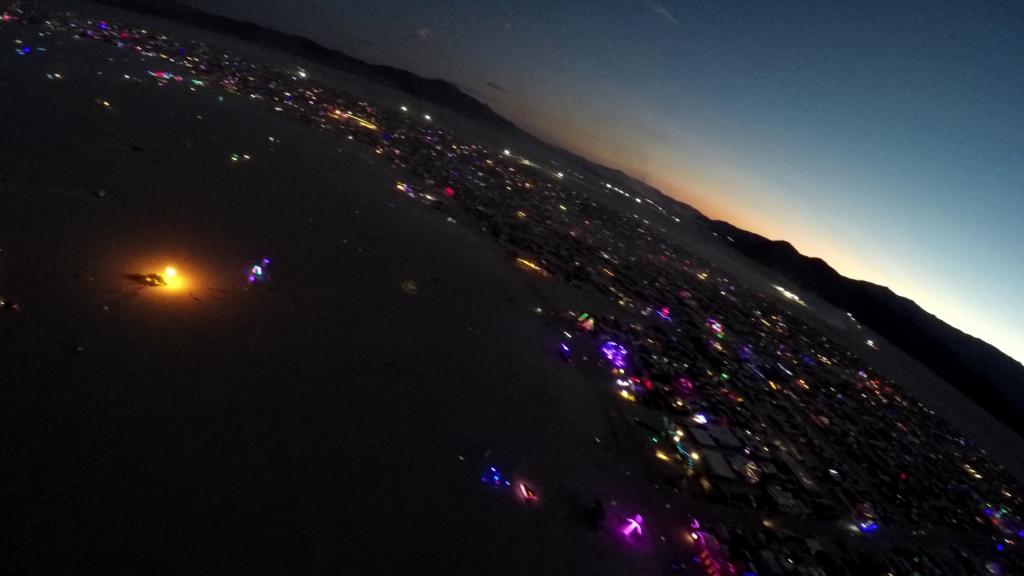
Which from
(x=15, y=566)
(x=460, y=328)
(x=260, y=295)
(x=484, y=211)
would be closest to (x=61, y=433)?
(x=15, y=566)

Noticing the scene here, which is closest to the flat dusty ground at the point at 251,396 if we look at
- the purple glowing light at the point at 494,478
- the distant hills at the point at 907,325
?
the purple glowing light at the point at 494,478

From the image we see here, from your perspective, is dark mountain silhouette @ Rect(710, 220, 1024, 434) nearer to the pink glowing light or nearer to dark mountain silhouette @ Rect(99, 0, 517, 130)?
the pink glowing light

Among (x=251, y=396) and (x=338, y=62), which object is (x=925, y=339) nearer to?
(x=251, y=396)

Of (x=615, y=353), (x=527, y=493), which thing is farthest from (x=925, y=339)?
(x=527, y=493)

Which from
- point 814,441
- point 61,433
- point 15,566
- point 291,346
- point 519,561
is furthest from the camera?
point 814,441

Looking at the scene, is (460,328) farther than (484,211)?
No

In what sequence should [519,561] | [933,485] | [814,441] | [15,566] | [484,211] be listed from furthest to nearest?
[484,211], [933,485], [814,441], [519,561], [15,566]

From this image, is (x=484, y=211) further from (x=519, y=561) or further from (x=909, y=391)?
(x=909, y=391)
